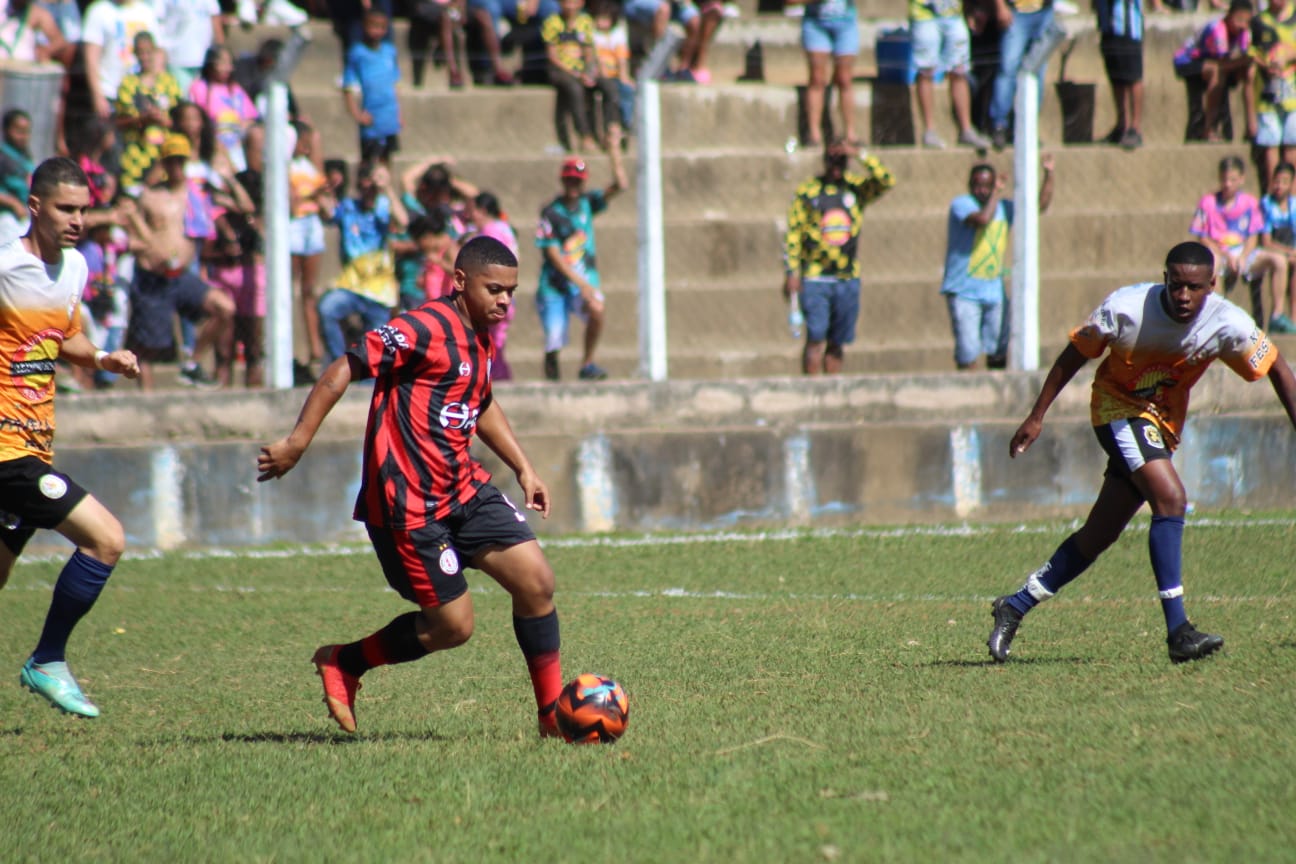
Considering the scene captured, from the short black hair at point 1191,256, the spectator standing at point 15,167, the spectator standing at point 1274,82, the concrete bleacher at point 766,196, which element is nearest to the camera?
the short black hair at point 1191,256

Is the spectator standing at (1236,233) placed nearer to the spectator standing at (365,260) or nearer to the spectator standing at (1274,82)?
the spectator standing at (1274,82)

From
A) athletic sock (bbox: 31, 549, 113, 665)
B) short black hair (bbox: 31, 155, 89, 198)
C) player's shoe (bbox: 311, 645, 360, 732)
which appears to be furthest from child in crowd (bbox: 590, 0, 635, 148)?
player's shoe (bbox: 311, 645, 360, 732)

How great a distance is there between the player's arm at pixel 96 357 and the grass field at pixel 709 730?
1.45 metres

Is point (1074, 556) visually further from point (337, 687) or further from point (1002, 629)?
point (337, 687)

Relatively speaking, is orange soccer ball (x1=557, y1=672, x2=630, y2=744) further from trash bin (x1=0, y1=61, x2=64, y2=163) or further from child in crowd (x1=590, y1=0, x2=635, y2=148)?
child in crowd (x1=590, y1=0, x2=635, y2=148)

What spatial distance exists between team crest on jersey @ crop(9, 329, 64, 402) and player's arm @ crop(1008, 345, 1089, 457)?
13.5ft

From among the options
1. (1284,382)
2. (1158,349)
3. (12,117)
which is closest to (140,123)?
(12,117)

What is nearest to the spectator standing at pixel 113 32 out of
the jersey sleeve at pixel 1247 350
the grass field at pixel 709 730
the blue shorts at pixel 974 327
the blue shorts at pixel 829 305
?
the blue shorts at pixel 829 305

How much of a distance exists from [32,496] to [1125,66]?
36.6 feet

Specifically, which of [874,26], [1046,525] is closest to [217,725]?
[1046,525]

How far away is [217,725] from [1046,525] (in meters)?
6.76

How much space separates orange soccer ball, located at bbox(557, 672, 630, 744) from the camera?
18.6 ft

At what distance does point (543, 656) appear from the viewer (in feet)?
19.7

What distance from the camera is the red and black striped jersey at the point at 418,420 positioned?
5.81m
